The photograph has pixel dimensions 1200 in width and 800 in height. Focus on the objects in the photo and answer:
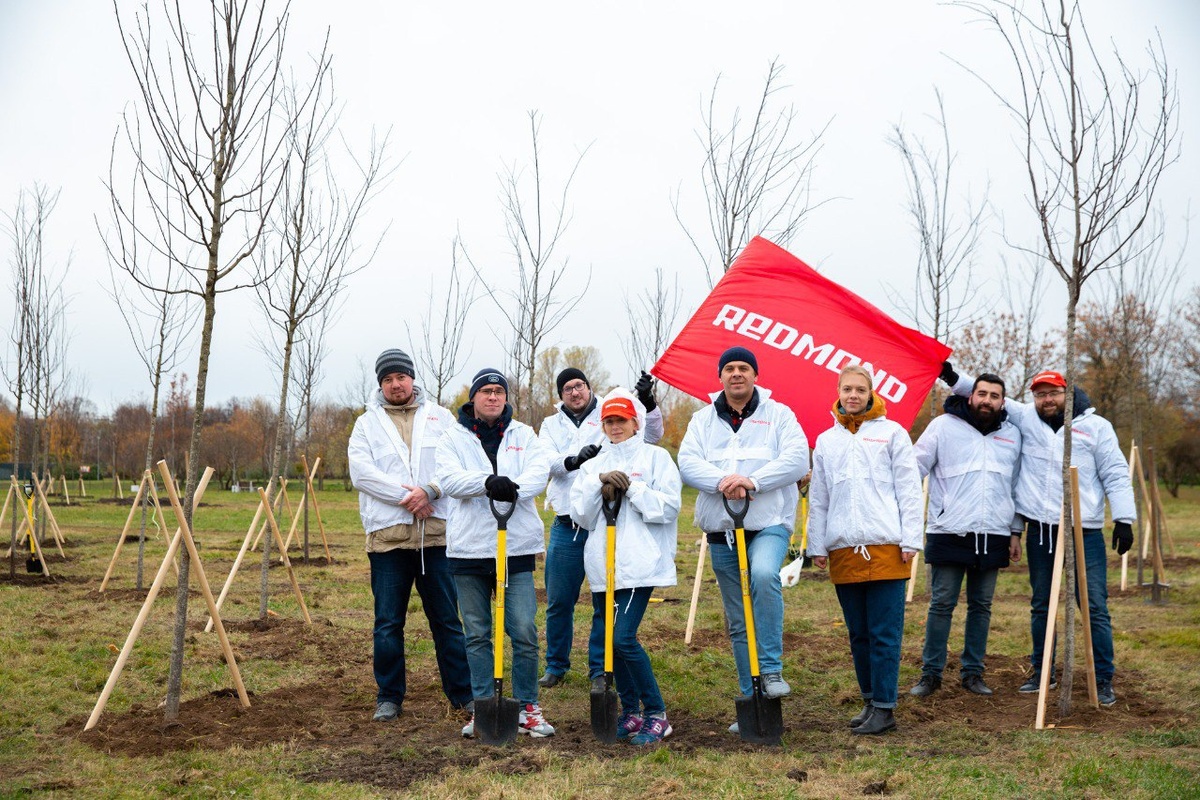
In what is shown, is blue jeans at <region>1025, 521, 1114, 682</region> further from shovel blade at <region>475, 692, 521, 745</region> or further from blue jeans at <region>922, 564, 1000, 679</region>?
shovel blade at <region>475, 692, 521, 745</region>

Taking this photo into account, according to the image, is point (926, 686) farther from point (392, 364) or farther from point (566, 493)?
point (392, 364)

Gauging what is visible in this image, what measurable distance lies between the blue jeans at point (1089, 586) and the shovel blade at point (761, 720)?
2.18 meters

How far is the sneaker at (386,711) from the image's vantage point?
5691 millimetres

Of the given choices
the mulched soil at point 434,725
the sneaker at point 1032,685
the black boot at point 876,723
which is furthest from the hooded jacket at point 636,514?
the sneaker at point 1032,685

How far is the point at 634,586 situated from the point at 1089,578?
324cm

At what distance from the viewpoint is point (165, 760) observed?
4.83 meters

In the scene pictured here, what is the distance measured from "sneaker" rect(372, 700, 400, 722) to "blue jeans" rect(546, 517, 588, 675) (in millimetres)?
1323

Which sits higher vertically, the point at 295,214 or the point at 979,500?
the point at 295,214

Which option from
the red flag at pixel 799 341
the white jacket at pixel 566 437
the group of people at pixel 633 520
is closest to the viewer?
the group of people at pixel 633 520

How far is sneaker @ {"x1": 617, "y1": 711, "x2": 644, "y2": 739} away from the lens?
5.31 m

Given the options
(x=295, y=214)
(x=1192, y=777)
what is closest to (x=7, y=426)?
(x=295, y=214)

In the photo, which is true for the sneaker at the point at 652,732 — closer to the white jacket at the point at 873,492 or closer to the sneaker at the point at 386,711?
the white jacket at the point at 873,492

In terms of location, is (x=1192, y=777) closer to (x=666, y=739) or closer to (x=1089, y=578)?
(x=1089, y=578)

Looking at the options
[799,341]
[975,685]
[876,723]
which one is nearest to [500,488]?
[876,723]
